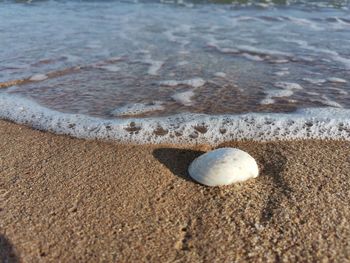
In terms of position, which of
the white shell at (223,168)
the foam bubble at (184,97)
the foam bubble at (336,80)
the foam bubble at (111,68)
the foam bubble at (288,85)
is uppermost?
the white shell at (223,168)

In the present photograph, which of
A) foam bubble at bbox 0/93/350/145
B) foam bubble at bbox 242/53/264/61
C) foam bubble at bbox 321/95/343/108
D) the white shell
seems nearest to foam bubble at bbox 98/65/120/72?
foam bubble at bbox 0/93/350/145

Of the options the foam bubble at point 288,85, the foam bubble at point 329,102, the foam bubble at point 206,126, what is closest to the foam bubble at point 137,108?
the foam bubble at point 206,126

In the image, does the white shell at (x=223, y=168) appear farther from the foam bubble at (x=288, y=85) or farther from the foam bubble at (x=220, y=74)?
the foam bubble at (x=220, y=74)

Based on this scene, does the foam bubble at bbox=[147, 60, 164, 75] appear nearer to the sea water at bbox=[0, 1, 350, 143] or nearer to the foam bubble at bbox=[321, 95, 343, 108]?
the sea water at bbox=[0, 1, 350, 143]

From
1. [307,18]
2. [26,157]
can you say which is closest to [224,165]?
[26,157]

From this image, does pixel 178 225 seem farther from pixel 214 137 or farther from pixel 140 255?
pixel 214 137

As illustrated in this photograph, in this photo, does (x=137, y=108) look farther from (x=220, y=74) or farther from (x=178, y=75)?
(x=220, y=74)
